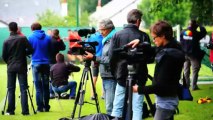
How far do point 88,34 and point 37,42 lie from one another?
2.59 metres

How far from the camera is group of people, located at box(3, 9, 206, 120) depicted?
741cm

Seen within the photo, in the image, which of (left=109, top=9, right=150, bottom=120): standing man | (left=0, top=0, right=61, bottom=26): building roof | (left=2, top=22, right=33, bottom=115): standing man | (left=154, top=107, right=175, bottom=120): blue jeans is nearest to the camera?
(left=154, top=107, right=175, bottom=120): blue jeans

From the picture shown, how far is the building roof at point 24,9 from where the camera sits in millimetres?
61188

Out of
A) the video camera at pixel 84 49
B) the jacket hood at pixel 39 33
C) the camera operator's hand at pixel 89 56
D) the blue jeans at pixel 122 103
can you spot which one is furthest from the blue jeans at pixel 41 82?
the blue jeans at pixel 122 103

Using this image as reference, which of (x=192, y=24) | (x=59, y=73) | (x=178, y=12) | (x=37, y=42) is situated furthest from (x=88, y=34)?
(x=178, y=12)

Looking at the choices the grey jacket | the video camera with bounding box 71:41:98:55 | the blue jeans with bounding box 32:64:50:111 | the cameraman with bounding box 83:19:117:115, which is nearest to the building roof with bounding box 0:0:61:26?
the blue jeans with bounding box 32:64:50:111

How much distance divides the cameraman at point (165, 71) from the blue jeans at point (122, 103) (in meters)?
1.86

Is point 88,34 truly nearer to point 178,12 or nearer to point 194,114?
point 194,114

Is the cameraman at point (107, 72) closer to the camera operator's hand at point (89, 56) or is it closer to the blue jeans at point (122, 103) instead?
the camera operator's hand at point (89, 56)

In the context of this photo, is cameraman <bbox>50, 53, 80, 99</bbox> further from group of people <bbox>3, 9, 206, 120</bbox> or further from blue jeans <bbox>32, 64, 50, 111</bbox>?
blue jeans <bbox>32, 64, 50, 111</bbox>

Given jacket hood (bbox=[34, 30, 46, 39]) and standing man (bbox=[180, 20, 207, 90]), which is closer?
jacket hood (bbox=[34, 30, 46, 39])

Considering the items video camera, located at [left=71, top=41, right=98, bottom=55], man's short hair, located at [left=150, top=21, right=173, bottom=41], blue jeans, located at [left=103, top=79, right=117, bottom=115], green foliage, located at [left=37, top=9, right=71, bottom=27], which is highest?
man's short hair, located at [left=150, top=21, right=173, bottom=41]

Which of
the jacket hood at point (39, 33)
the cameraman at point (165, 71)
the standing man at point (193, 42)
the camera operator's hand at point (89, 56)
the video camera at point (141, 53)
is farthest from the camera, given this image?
the standing man at point (193, 42)

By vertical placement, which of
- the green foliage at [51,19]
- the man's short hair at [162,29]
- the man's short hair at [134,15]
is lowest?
the green foliage at [51,19]
